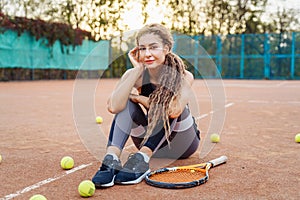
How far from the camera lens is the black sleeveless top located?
9.79ft

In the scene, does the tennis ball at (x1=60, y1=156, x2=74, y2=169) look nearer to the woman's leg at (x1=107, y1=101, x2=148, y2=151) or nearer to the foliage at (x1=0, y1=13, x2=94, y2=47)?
the woman's leg at (x1=107, y1=101, x2=148, y2=151)

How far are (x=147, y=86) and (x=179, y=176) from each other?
73 cm

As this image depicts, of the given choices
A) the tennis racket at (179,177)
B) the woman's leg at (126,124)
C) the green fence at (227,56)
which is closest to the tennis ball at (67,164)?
the woman's leg at (126,124)

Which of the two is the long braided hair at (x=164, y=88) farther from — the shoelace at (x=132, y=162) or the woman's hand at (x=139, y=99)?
the shoelace at (x=132, y=162)

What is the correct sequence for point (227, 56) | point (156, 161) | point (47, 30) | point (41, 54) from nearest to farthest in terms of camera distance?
1. point (156, 161)
2. point (41, 54)
3. point (47, 30)
4. point (227, 56)

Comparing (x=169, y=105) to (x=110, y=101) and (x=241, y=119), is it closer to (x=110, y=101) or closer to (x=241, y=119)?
(x=110, y=101)

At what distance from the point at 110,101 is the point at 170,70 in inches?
19.0

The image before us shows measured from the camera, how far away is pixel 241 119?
579 cm

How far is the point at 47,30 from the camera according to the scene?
65.9 feet

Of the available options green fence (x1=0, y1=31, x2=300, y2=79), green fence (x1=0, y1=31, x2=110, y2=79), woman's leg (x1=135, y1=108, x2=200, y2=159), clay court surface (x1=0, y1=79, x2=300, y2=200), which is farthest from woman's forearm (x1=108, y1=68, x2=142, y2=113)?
green fence (x1=0, y1=31, x2=300, y2=79)

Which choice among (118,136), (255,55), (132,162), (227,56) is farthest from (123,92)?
(227,56)

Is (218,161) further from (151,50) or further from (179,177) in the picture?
(151,50)

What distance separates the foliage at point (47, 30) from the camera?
17730 mm

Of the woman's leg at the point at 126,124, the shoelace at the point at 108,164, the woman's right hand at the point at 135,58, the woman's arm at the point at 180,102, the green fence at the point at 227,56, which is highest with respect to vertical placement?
the woman's right hand at the point at 135,58
